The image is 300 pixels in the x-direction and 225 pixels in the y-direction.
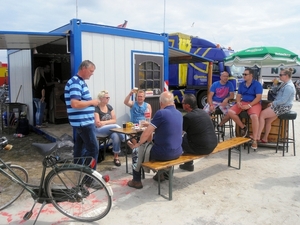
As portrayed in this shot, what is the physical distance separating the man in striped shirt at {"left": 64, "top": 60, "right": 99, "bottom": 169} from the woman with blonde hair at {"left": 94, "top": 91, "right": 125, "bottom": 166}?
3.83 ft

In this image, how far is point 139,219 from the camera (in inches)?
122

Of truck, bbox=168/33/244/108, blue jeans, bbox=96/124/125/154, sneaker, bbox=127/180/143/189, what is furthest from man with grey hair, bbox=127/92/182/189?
truck, bbox=168/33/244/108

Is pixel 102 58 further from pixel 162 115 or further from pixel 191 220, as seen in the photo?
pixel 191 220

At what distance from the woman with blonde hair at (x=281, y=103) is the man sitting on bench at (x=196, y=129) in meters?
2.14

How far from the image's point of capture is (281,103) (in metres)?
5.44

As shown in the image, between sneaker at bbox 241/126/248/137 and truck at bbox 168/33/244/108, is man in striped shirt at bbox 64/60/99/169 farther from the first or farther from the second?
truck at bbox 168/33/244/108

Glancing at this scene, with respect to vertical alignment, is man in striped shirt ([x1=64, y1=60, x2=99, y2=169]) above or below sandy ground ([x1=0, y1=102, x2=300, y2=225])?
above

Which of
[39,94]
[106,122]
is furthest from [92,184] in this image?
[39,94]

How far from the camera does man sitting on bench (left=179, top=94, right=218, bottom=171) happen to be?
3.87 meters

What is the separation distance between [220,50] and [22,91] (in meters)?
7.21

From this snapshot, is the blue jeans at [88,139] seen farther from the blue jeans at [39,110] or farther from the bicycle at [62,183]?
the blue jeans at [39,110]

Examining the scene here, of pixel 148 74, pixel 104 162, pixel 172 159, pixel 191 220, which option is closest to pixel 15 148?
pixel 104 162

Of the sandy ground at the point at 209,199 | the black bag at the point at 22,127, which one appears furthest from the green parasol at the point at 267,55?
the black bag at the point at 22,127

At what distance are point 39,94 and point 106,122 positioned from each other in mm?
3661
